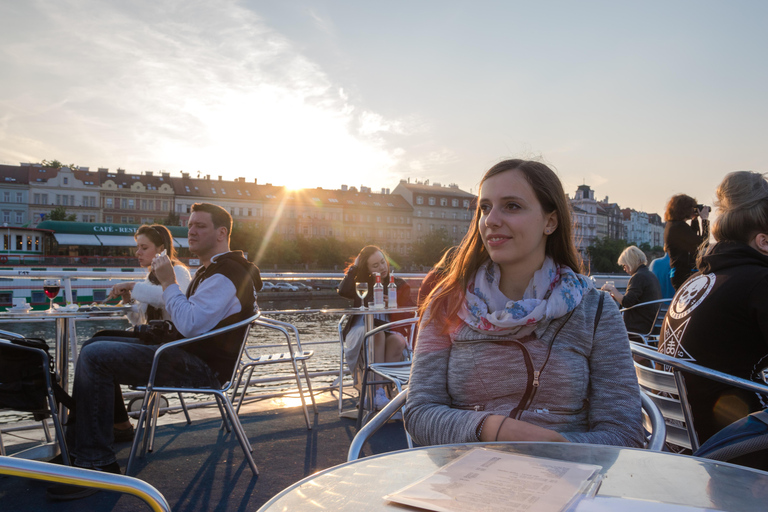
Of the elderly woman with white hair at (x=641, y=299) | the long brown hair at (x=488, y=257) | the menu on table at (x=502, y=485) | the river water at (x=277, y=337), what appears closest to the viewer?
the menu on table at (x=502, y=485)

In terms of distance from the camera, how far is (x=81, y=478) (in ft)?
3.06

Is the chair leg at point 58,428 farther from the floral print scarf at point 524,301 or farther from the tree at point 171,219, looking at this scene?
the tree at point 171,219

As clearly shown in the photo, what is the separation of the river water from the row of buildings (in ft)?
88.6

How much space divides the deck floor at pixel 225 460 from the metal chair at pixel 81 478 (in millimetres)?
1690

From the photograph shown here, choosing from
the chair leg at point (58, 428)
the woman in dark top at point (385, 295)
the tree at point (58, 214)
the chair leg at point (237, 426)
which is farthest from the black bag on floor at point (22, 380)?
the tree at point (58, 214)

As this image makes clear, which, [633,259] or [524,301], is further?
[633,259]

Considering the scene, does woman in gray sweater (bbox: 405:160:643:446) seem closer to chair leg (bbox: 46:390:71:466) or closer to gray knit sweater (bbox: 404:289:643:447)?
gray knit sweater (bbox: 404:289:643:447)

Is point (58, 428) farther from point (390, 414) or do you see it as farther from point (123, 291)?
point (390, 414)

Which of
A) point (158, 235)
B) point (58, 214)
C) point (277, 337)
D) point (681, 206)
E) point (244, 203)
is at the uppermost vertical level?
point (244, 203)

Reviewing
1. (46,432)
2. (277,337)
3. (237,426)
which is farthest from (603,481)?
(277,337)

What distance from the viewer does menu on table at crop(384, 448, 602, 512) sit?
76 centimetres

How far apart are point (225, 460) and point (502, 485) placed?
8.99 ft

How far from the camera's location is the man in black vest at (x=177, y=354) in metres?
2.61

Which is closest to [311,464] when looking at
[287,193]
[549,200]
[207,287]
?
[207,287]
